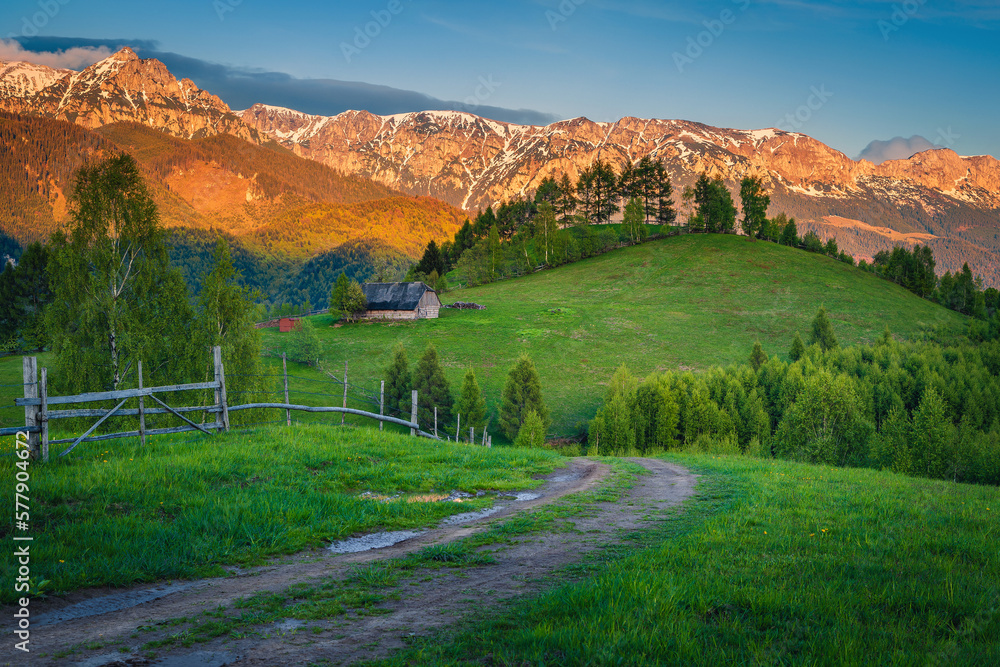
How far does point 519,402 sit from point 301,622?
47128 mm

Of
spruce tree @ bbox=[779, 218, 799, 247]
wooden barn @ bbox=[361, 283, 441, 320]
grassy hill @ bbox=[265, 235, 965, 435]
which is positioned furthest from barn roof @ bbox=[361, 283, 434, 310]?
spruce tree @ bbox=[779, 218, 799, 247]

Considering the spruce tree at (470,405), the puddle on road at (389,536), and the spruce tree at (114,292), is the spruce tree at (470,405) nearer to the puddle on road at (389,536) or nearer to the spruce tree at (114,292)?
the spruce tree at (114,292)

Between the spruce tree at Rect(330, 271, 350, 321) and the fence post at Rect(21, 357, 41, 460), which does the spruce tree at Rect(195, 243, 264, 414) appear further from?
the spruce tree at Rect(330, 271, 350, 321)

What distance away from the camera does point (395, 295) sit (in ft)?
311

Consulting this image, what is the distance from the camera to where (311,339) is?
6688cm

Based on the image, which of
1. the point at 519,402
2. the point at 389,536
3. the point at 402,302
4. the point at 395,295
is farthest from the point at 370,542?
the point at 395,295

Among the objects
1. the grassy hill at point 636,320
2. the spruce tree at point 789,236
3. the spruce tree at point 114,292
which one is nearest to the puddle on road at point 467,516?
the spruce tree at point 114,292

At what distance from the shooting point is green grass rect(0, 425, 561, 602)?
26.1 ft

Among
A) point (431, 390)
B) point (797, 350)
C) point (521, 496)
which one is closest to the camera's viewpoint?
point (521, 496)

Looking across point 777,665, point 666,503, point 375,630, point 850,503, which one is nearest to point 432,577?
point 375,630

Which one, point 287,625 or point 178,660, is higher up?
point 178,660

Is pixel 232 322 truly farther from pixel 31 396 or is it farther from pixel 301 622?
pixel 301 622

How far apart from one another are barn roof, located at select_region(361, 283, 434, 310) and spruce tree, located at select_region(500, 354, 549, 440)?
1702 inches

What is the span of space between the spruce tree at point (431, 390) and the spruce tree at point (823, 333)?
52564mm
